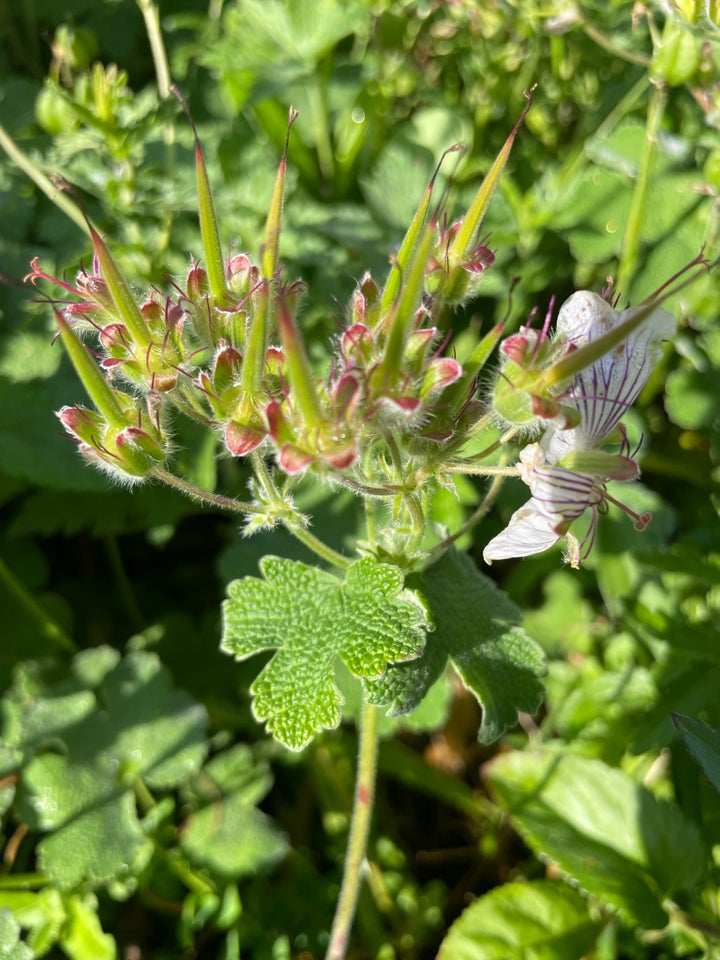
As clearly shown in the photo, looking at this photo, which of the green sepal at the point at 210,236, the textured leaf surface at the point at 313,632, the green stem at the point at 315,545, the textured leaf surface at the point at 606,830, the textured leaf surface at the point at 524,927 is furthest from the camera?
the textured leaf surface at the point at 524,927

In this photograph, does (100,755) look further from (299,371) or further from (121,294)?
(299,371)

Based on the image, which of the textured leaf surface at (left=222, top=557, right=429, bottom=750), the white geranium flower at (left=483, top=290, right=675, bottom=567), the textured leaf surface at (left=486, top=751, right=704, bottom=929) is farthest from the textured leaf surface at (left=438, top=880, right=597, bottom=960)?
the white geranium flower at (left=483, top=290, right=675, bottom=567)

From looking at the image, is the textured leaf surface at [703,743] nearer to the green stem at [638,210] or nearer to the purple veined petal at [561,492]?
the purple veined petal at [561,492]

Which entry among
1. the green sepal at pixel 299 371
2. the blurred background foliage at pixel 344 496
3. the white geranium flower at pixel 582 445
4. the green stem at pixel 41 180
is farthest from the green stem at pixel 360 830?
the green stem at pixel 41 180

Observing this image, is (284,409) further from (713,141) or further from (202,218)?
(713,141)

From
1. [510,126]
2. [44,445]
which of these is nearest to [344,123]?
[510,126]

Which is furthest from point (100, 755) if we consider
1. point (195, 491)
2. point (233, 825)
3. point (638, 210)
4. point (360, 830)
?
point (638, 210)
